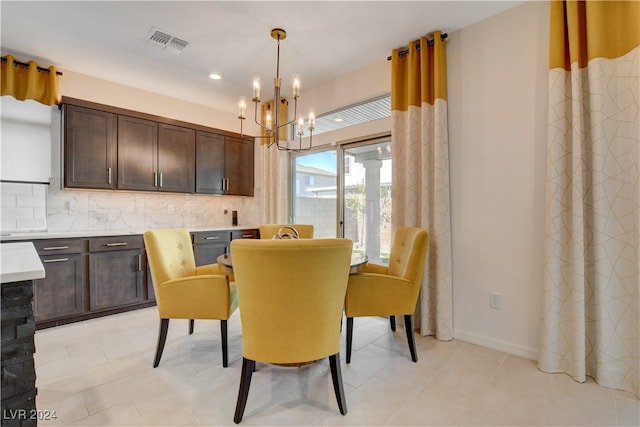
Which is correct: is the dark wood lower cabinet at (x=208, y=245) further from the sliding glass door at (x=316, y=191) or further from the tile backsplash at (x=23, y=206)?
the tile backsplash at (x=23, y=206)

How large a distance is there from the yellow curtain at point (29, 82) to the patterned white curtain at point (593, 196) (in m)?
4.55

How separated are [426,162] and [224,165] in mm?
2890

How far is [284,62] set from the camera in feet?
10.6

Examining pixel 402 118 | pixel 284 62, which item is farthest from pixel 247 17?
pixel 402 118

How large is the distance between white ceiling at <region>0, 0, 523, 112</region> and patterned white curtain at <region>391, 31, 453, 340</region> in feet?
0.91

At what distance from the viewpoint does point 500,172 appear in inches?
95.5

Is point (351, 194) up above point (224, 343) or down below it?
above

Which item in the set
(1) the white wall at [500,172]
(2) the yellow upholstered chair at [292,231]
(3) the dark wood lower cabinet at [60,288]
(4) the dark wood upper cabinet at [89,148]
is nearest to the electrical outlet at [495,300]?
(1) the white wall at [500,172]

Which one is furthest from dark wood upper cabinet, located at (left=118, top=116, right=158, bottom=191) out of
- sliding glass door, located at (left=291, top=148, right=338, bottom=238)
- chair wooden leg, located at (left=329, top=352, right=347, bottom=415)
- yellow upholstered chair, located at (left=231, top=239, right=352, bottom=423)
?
chair wooden leg, located at (left=329, top=352, right=347, bottom=415)

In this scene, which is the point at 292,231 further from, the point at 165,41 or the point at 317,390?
the point at 165,41

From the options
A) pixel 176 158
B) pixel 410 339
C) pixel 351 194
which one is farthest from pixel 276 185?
pixel 410 339

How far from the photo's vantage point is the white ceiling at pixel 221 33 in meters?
2.36

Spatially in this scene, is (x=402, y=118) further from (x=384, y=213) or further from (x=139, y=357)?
(x=139, y=357)

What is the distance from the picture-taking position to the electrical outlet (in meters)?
2.44
